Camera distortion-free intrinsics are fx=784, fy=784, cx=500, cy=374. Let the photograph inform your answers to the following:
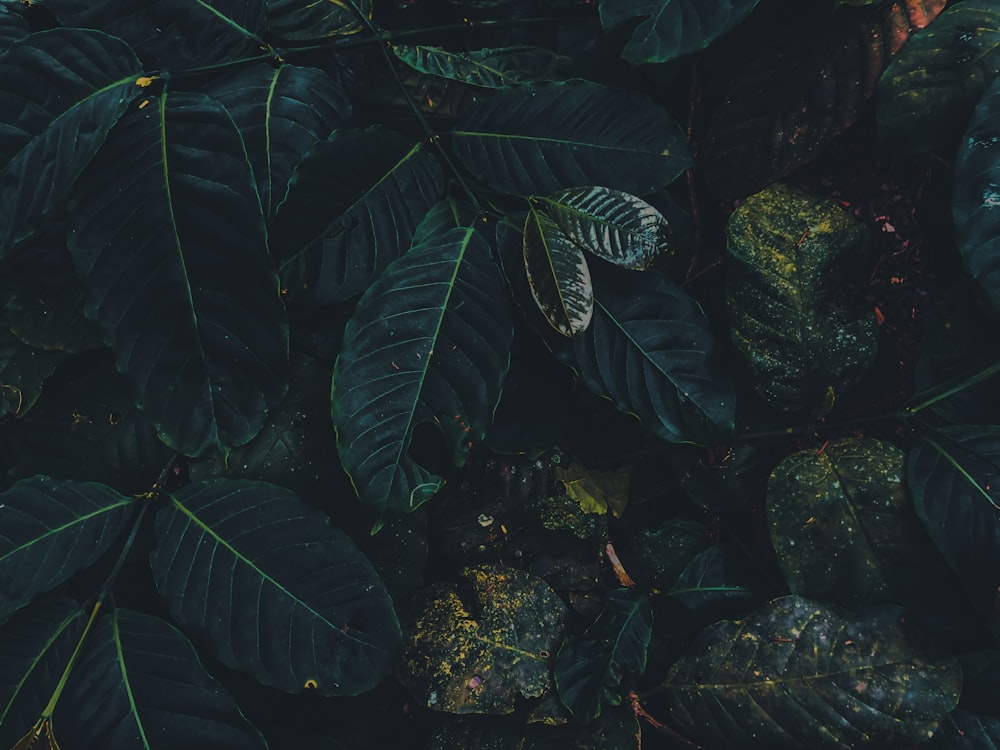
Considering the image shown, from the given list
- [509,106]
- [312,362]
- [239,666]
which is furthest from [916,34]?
[239,666]

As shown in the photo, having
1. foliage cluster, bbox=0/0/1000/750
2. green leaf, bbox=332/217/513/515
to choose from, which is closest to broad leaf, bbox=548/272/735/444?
foliage cluster, bbox=0/0/1000/750

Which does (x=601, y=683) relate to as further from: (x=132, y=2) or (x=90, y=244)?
(x=132, y=2)

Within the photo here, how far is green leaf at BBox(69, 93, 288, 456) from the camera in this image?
49.7 inches

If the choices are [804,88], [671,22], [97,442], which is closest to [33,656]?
[97,442]

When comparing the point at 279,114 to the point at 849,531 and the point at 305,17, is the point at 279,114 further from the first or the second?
the point at 849,531

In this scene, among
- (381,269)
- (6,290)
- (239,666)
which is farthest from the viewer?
(6,290)

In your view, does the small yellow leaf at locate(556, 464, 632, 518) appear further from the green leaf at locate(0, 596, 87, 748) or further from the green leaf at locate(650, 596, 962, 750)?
the green leaf at locate(0, 596, 87, 748)

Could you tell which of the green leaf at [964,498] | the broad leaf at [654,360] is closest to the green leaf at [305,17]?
the broad leaf at [654,360]

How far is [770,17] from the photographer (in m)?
1.53

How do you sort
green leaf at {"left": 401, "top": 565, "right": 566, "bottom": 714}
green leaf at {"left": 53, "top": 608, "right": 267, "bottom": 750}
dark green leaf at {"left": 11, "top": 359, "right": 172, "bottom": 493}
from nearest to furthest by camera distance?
1. green leaf at {"left": 53, "top": 608, "right": 267, "bottom": 750}
2. green leaf at {"left": 401, "top": 565, "right": 566, "bottom": 714}
3. dark green leaf at {"left": 11, "top": 359, "right": 172, "bottom": 493}

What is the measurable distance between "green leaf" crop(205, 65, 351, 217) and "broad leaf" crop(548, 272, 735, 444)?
0.56 meters

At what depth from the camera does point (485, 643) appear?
1409 millimetres

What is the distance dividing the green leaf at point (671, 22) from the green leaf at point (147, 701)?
4.12 ft

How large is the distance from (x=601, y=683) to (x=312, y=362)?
30.7 inches
